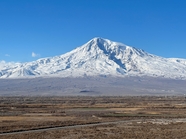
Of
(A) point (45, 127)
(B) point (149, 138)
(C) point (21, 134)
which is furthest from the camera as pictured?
(A) point (45, 127)

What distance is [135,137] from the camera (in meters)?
37.9

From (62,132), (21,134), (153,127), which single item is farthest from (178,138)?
(21,134)

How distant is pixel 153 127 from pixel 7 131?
19.0m

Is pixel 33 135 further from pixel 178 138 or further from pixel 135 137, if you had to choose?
pixel 178 138

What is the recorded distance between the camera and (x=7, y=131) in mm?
41469

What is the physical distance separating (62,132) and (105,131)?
538 centimetres

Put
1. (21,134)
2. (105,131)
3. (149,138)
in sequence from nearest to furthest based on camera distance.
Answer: (149,138) → (21,134) → (105,131)

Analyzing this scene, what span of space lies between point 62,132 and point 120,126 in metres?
9.76

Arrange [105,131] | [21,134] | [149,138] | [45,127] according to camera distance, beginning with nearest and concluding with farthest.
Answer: [149,138] → [21,134] → [105,131] → [45,127]

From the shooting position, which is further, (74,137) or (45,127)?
(45,127)

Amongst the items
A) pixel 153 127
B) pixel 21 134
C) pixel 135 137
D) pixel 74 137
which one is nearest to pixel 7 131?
pixel 21 134

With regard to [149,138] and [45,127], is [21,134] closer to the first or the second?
[45,127]

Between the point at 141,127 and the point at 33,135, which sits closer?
the point at 33,135

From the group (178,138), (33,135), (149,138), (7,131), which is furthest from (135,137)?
(7,131)
